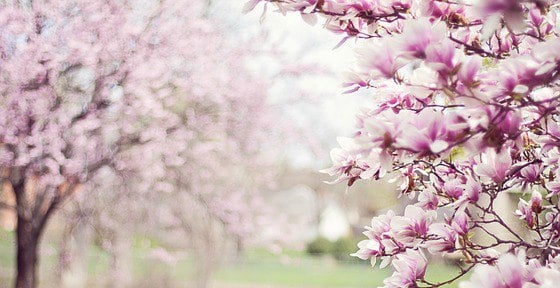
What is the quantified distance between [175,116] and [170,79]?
282 millimetres

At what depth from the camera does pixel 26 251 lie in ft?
14.9

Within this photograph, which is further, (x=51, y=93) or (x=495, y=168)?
(x=51, y=93)

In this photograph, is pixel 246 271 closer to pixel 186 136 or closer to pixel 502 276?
pixel 186 136

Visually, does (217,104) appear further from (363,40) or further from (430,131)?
(430,131)

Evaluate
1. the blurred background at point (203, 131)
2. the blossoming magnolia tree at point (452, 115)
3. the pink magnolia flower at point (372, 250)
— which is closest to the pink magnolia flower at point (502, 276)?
the blossoming magnolia tree at point (452, 115)

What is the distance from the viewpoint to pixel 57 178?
4.43 meters

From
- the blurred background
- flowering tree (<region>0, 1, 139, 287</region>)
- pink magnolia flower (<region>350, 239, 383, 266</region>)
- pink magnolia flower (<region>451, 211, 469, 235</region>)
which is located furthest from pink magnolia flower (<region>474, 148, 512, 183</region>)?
flowering tree (<region>0, 1, 139, 287</region>)

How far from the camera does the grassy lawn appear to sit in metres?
7.79

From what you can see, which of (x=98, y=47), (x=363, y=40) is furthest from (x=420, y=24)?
(x=98, y=47)

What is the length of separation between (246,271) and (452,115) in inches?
609

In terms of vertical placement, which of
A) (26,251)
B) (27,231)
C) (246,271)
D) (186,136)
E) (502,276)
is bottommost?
(246,271)

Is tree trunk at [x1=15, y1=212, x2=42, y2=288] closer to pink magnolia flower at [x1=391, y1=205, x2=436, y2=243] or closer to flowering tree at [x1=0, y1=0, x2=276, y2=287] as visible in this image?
flowering tree at [x1=0, y1=0, x2=276, y2=287]

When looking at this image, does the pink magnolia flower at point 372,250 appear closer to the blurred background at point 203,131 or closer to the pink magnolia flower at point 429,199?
the pink magnolia flower at point 429,199

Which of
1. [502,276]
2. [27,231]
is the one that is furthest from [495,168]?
[27,231]
